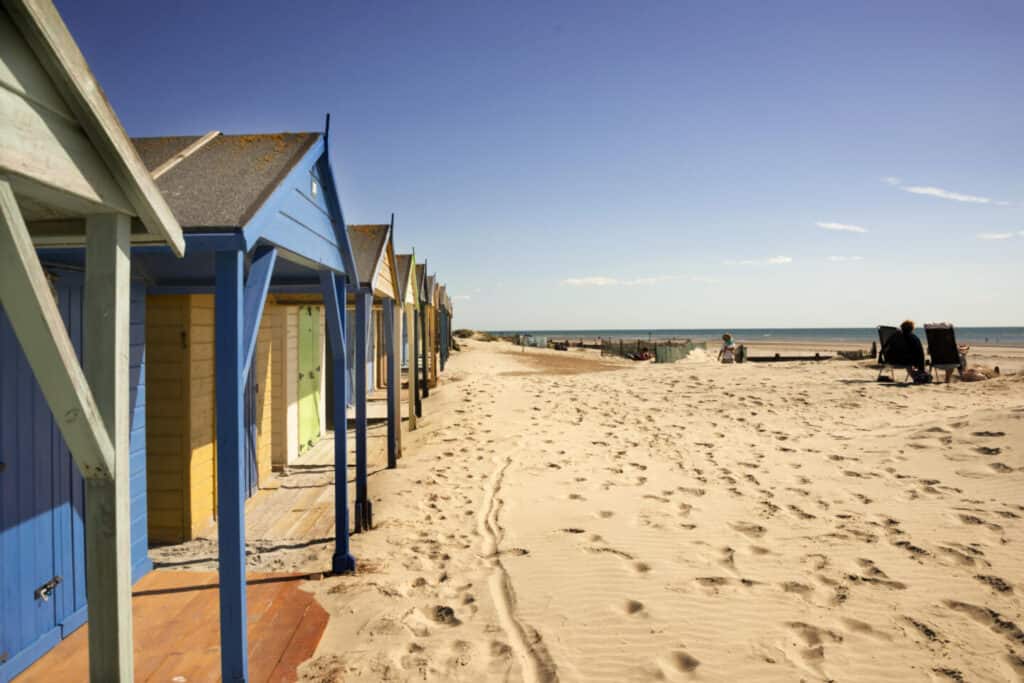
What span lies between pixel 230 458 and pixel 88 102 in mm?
1918

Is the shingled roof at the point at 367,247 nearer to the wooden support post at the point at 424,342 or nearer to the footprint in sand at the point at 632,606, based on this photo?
the wooden support post at the point at 424,342

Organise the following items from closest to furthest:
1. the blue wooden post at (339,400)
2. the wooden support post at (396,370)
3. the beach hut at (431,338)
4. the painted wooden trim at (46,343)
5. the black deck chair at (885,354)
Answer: the painted wooden trim at (46,343) < the blue wooden post at (339,400) < the wooden support post at (396,370) < the black deck chair at (885,354) < the beach hut at (431,338)

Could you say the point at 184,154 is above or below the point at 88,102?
above

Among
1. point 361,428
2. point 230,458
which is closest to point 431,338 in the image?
point 361,428

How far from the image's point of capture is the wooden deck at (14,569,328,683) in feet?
11.4

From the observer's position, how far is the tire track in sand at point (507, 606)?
3.46 meters

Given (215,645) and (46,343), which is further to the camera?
(215,645)

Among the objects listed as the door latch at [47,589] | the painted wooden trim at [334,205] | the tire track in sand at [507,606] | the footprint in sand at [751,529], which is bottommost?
the tire track in sand at [507,606]

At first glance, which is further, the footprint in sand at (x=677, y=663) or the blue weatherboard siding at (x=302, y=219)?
the footprint in sand at (x=677, y=663)

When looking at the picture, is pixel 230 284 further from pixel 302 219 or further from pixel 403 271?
pixel 403 271

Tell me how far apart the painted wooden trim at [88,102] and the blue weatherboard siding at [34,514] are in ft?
8.43

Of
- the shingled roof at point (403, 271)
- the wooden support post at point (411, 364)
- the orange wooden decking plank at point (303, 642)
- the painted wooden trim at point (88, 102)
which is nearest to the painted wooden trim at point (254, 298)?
the painted wooden trim at point (88, 102)

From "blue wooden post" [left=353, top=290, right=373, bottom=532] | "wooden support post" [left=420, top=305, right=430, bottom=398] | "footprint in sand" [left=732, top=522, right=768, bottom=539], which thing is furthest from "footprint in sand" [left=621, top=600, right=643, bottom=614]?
"wooden support post" [left=420, top=305, right=430, bottom=398]

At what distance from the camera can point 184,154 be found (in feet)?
12.0
